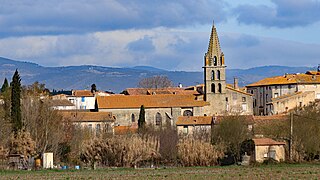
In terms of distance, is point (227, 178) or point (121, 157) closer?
point (227, 178)

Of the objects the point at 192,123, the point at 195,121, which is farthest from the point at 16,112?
the point at 195,121

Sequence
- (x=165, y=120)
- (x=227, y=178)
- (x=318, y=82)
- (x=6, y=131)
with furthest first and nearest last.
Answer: (x=318, y=82) < (x=165, y=120) < (x=6, y=131) < (x=227, y=178)

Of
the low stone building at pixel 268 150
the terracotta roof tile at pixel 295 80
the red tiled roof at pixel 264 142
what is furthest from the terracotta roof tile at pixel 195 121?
the low stone building at pixel 268 150

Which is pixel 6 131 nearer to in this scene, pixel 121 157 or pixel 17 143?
pixel 17 143

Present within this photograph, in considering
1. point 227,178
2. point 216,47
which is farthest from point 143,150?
point 216,47

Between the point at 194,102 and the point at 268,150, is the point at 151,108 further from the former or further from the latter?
the point at 268,150

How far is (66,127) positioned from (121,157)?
18.1 meters

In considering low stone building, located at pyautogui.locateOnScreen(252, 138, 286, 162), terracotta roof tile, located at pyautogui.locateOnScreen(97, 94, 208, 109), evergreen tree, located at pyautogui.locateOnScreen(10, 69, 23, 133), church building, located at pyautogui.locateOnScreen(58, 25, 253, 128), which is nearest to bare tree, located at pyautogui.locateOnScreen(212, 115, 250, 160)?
low stone building, located at pyautogui.locateOnScreen(252, 138, 286, 162)

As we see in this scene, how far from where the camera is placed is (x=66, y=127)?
77.6m

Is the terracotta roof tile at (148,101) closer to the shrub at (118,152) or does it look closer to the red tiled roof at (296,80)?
the red tiled roof at (296,80)

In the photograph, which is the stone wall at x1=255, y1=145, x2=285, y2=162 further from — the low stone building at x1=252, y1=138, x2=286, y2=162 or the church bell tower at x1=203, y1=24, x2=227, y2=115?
the church bell tower at x1=203, y1=24, x2=227, y2=115

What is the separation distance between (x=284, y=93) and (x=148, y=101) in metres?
23.7

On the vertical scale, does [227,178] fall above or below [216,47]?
below

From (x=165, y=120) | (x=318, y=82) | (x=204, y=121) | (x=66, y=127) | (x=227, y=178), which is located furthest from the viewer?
(x=318, y=82)
